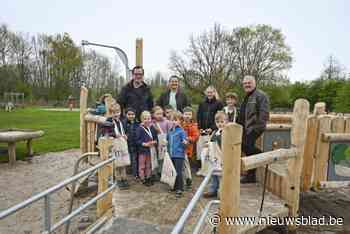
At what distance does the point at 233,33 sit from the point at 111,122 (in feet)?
112

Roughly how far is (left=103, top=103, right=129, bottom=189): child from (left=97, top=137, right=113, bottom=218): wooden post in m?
0.72

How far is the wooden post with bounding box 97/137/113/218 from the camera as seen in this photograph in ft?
12.0

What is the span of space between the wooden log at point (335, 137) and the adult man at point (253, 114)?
1048 mm

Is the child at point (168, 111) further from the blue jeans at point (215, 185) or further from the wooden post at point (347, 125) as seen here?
the wooden post at point (347, 125)

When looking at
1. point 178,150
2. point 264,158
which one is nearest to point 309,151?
point 264,158

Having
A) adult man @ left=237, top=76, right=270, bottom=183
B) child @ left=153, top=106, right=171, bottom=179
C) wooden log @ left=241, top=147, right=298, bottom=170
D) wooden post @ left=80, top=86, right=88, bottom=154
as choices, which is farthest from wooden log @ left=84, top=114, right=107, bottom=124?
wooden log @ left=241, top=147, right=298, bottom=170

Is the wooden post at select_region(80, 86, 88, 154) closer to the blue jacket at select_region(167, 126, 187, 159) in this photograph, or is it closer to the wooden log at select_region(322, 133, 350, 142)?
the blue jacket at select_region(167, 126, 187, 159)

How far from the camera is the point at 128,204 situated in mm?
3920

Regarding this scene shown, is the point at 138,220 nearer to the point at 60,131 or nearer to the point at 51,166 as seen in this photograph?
the point at 51,166

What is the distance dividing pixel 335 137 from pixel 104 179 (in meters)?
3.60

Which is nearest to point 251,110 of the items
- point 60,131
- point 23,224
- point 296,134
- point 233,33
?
point 296,134

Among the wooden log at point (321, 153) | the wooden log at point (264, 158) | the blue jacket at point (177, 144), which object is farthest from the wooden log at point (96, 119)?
the wooden log at point (321, 153)

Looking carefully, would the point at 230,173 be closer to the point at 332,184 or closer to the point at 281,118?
the point at 332,184

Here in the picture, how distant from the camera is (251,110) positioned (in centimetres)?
454
